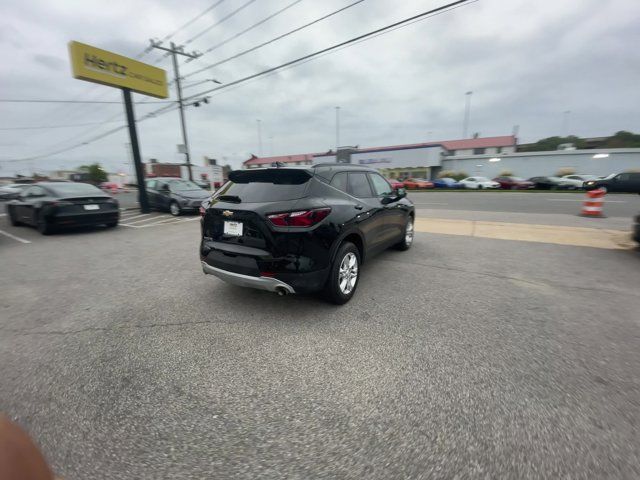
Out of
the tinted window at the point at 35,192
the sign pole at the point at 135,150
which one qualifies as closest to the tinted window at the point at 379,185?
the tinted window at the point at 35,192

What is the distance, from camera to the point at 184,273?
A: 16.1ft

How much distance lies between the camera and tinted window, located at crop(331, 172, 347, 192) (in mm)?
3740

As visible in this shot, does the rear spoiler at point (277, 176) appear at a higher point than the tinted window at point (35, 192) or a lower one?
higher

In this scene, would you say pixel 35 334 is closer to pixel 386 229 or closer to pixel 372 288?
pixel 372 288

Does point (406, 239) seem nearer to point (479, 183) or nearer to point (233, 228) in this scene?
point (233, 228)

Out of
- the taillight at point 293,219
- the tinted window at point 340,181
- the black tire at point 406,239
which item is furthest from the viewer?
the black tire at point 406,239

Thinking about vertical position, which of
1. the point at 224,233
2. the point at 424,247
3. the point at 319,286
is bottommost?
the point at 424,247

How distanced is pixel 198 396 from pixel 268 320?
3.78 ft

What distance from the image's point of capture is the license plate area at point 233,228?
3.29 m

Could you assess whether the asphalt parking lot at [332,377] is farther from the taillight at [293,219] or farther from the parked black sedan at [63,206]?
the parked black sedan at [63,206]

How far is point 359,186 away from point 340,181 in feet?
1.64

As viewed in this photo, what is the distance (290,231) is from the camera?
3078 mm

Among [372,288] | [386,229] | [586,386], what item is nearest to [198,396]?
[372,288]

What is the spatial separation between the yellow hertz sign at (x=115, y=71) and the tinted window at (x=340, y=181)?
12913 millimetres
